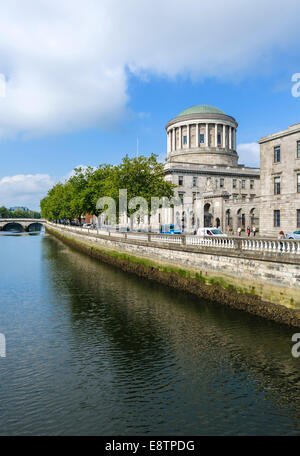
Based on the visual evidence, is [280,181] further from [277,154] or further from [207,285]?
[207,285]

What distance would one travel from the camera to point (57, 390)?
10.9 metres

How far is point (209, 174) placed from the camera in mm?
94312

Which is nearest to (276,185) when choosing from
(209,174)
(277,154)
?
(277,154)

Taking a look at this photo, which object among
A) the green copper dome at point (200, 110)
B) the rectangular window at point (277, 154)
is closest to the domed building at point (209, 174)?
the green copper dome at point (200, 110)

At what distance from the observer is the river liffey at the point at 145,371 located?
30.5 feet

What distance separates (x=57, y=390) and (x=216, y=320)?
9.33m

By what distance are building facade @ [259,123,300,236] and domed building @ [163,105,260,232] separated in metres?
24.6

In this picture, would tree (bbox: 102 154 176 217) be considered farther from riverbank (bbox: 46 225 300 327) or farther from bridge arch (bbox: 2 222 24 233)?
bridge arch (bbox: 2 222 24 233)

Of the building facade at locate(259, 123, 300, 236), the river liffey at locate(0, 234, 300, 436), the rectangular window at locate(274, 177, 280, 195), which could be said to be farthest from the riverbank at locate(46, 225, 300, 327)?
the rectangular window at locate(274, 177, 280, 195)

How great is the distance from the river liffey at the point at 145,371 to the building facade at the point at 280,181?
2643cm

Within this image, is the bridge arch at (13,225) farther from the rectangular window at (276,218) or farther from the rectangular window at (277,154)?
the rectangular window at (277,154)

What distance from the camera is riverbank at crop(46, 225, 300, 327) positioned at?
17.2m

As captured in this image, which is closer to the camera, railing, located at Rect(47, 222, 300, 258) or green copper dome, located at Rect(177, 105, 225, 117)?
railing, located at Rect(47, 222, 300, 258)

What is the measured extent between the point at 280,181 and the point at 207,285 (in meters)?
26.1
